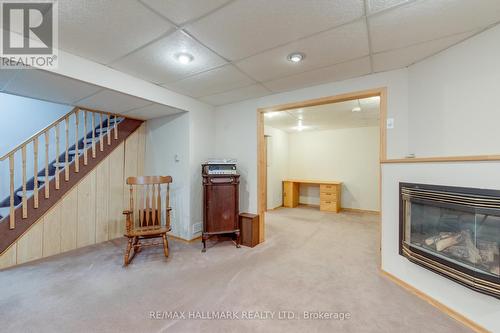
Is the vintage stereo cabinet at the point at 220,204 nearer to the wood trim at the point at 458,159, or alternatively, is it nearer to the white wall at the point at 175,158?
the white wall at the point at 175,158

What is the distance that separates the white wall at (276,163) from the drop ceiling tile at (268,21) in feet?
12.0

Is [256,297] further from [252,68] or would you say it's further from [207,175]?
[252,68]

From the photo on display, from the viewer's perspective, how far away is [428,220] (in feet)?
6.04

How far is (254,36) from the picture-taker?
1741 mm

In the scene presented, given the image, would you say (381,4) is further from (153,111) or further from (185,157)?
(153,111)

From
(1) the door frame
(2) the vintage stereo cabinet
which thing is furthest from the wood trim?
(2) the vintage stereo cabinet

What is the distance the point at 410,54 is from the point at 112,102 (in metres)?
3.48

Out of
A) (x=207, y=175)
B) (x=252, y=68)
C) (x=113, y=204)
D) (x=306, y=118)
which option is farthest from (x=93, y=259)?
(x=306, y=118)

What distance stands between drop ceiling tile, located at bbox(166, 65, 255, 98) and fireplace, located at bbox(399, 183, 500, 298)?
212cm

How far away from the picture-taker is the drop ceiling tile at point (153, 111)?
3060 millimetres

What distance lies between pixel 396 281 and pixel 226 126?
3.03 meters

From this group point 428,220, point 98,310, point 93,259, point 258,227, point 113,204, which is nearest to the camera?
point 98,310

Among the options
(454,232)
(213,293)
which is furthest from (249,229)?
(454,232)

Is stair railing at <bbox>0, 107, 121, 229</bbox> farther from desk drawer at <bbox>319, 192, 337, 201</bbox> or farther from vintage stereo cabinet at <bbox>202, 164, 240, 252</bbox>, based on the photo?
desk drawer at <bbox>319, 192, 337, 201</bbox>
